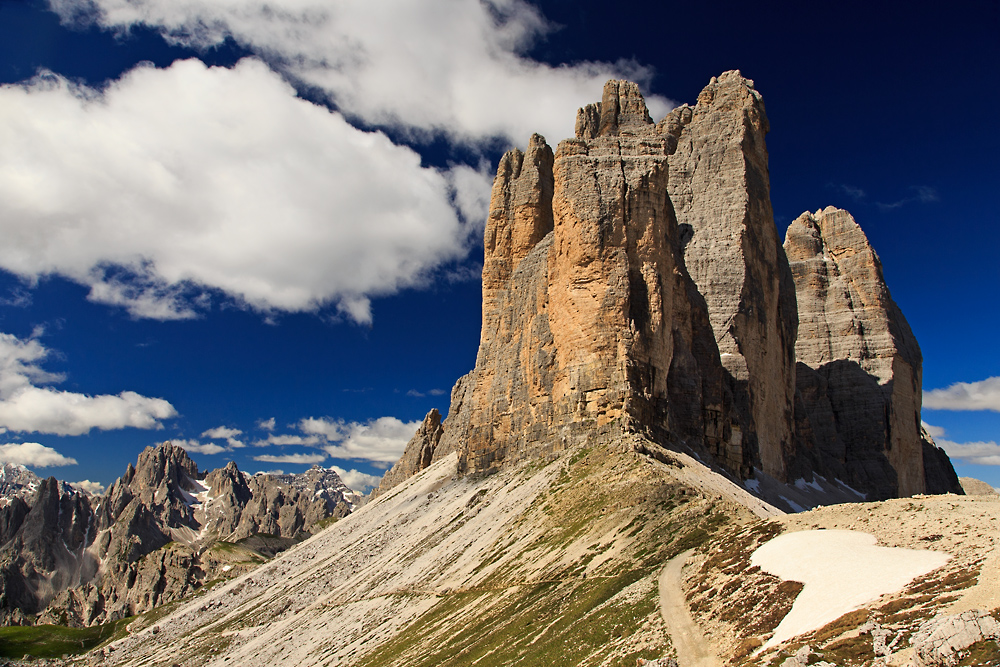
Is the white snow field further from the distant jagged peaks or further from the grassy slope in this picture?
the distant jagged peaks

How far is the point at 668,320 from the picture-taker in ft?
140

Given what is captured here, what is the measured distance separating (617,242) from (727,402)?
1644cm

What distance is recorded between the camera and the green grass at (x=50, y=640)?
7662cm

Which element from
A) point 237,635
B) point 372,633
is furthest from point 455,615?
point 237,635

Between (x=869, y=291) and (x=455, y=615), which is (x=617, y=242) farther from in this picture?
(x=869, y=291)

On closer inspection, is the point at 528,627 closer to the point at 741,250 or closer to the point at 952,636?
the point at 952,636

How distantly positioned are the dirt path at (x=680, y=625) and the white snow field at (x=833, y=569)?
5.59 feet

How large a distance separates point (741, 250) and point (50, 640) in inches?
3631

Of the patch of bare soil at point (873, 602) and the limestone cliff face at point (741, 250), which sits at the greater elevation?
the limestone cliff face at point (741, 250)

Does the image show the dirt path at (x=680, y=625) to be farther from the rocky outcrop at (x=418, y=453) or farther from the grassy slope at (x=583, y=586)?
the rocky outcrop at (x=418, y=453)

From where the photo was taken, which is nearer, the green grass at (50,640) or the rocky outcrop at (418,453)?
the green grass at (50,640)

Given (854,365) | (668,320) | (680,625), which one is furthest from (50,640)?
(854,365)

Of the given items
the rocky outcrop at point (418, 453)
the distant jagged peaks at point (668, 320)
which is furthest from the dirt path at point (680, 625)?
the rocky outcrop at point (418, 453)

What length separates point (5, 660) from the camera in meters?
70.3
